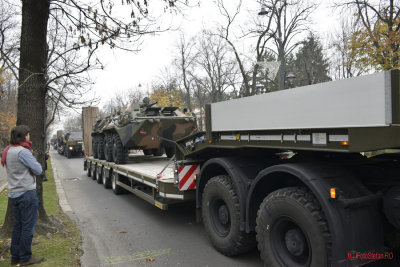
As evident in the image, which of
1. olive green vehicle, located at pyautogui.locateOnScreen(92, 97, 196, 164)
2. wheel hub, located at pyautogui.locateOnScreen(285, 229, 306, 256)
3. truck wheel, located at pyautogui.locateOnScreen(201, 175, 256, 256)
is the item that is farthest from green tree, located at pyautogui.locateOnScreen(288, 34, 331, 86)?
wheel hub, located at pyautogui.locateOnScreen(285, 229, 306, 256)

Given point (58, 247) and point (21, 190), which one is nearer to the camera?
point (21, 190)

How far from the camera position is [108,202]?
8586 mm

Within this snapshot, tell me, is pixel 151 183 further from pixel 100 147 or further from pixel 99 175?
pixel 99 175

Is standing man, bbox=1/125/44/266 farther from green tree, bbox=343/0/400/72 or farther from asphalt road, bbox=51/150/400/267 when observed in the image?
green tree, bbox=343/0/400/72

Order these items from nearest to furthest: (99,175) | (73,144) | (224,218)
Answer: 1. (224,218)
2. (99,175)
3. (73,144)

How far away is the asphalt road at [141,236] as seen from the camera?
176 inches

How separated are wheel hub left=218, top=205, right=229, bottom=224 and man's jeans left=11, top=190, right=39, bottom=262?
2502 mm

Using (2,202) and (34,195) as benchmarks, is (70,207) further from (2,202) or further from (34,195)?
(34,195)

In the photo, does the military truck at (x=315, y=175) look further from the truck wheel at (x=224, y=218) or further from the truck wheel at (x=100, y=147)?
the truck wheel at (x=100, y=147)

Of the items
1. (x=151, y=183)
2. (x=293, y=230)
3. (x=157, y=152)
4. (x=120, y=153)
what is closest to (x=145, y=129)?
(x=120, y=153)

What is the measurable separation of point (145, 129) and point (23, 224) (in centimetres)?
515

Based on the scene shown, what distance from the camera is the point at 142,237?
5555mm

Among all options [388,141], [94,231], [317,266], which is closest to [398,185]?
[388,141]

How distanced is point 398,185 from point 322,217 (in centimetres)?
77
